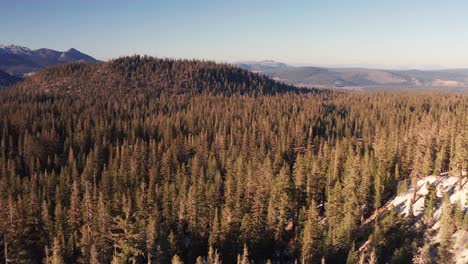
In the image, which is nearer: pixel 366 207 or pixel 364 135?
pixel 366 207

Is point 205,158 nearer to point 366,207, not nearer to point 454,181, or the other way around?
point 366,207

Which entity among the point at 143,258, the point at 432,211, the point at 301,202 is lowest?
the point at 143,258

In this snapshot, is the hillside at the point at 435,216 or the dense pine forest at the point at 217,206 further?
the dense pine forest at the point at 217,206

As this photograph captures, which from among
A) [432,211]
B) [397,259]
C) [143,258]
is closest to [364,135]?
[432,211]

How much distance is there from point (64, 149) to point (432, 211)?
105088 millimetres

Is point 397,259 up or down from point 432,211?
down

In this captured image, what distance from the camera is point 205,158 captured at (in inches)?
4215

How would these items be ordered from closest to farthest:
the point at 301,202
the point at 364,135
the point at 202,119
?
the point at 301,202, the point at 364,135, the point at 202,119

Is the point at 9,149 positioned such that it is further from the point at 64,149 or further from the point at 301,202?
the point at 301,202

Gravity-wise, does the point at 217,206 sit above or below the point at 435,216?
below

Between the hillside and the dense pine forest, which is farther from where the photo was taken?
the dense pine forest

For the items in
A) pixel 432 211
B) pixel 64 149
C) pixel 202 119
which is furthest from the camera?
pixel 202 119

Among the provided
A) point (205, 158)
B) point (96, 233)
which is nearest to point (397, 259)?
point (96, 233)

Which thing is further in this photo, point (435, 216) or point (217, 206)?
point (217, 206)
